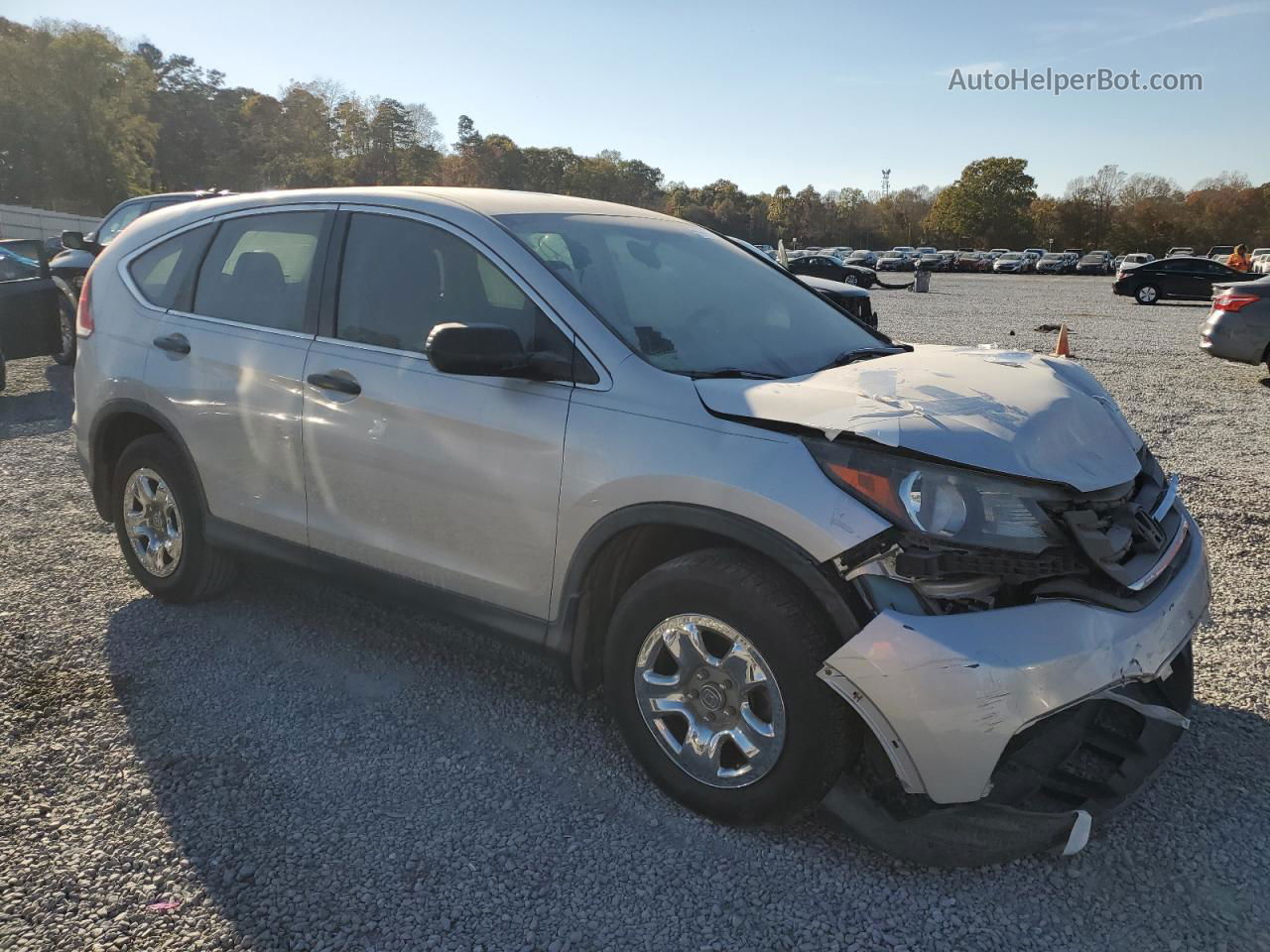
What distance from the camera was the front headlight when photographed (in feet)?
7.98

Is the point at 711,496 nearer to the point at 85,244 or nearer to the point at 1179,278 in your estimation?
the point at 85,244

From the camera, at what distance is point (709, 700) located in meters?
2.75

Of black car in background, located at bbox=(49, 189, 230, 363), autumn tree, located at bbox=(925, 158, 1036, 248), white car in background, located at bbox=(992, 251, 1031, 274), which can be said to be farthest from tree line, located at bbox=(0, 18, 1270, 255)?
black car in background, located at bbox=(49, 189, 230, 363)

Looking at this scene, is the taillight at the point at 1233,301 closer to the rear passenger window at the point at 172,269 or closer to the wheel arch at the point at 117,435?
the rear passenger window at the point at 172,269

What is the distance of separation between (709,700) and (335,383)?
181 centimetres

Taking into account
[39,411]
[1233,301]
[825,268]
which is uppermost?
[825,268]

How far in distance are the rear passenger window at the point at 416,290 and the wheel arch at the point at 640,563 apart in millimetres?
669

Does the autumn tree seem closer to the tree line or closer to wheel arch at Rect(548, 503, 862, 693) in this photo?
the tree line

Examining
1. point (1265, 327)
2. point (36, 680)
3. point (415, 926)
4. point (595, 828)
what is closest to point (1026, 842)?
point (595, 828)

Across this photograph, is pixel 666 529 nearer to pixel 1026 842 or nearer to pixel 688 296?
pixel 688 296

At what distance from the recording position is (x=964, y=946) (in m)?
2.39

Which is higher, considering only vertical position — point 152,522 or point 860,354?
point 860,354

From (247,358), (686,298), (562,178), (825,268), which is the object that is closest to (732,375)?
(686,298)

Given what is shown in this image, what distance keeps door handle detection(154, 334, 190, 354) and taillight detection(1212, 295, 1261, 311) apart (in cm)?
1183
